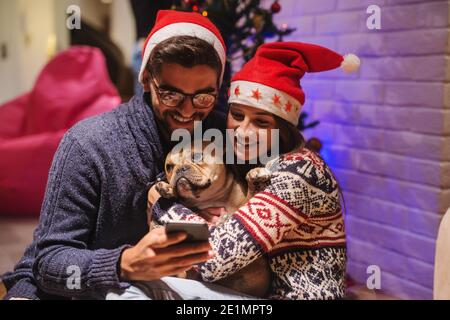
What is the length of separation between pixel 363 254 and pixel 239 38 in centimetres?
92

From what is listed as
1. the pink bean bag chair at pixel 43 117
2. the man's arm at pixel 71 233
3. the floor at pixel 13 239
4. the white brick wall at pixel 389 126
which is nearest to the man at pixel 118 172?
the man's arm at pixel 71 233

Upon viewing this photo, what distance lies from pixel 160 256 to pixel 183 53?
40 centimetres

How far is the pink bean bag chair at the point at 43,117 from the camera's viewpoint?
8.38 feet

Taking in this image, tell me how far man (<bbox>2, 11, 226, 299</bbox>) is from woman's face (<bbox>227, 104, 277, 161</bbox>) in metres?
0.08

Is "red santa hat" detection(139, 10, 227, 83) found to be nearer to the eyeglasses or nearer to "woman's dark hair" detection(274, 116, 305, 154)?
the eyeglasses

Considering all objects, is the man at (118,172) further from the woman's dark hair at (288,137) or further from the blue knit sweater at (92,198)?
the woman's dark hair at (288,137)

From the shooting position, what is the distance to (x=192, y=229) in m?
0.94

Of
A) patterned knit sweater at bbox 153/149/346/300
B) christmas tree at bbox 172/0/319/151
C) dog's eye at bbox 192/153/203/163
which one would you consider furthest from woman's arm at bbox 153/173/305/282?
christmas tree at bbox 172/0/319/151

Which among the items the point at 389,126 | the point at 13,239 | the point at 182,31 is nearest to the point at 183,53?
Answer: the point at 182,31

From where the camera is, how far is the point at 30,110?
2.80m

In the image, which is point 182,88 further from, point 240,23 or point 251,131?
point 240,23

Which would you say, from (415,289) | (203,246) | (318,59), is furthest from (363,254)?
(203,246)

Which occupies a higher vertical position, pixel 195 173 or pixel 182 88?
pixel 182 88

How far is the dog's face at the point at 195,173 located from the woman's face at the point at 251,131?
0.05 meters
